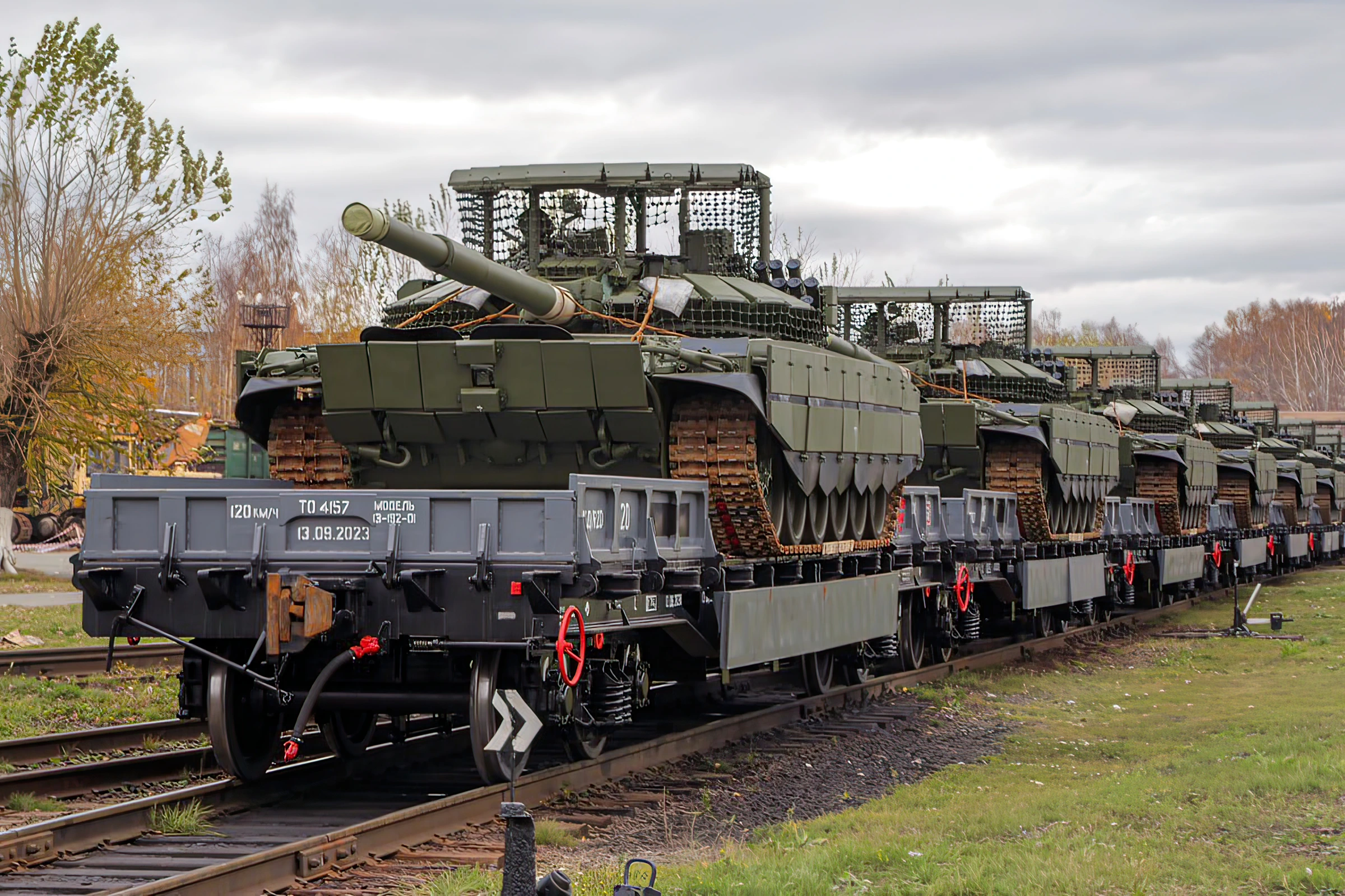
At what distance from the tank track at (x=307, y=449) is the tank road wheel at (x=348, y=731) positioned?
8.24 feet

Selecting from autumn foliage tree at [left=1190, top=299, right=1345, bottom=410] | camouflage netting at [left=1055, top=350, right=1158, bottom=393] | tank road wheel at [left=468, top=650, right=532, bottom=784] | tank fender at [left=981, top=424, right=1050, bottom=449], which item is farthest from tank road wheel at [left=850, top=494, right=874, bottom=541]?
autumn foliage tree at [left=1190, top=299, right=1345, bottom=410]

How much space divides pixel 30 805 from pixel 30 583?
65.5 ft

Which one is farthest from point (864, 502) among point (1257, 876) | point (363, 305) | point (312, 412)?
point (363, 305)

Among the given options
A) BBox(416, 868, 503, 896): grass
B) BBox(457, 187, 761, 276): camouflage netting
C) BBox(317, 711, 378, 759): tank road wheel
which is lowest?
BBox(416, 868, 503, 896): grass

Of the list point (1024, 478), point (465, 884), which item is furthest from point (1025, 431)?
point (465, 884)

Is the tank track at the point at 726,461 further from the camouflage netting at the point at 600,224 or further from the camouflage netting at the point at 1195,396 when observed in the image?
the camouflage netting at the point at 1195,396

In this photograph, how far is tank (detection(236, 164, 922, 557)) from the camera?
12906mm

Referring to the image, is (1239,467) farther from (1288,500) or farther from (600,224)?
(600,224)

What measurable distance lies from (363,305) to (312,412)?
3175 cm

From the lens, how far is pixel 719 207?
56.8 feet

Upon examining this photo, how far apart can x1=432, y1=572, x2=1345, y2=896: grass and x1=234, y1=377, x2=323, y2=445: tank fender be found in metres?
5.88

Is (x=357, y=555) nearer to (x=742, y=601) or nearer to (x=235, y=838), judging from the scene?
(x=235, y=838)

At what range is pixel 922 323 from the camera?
3088 cm

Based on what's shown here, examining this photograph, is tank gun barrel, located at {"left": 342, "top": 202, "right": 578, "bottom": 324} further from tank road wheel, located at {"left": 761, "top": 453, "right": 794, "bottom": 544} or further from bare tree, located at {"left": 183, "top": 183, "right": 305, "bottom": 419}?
bare tree, located at {"left": 183, "top": 183, "right": 305, "bottom": 419}
